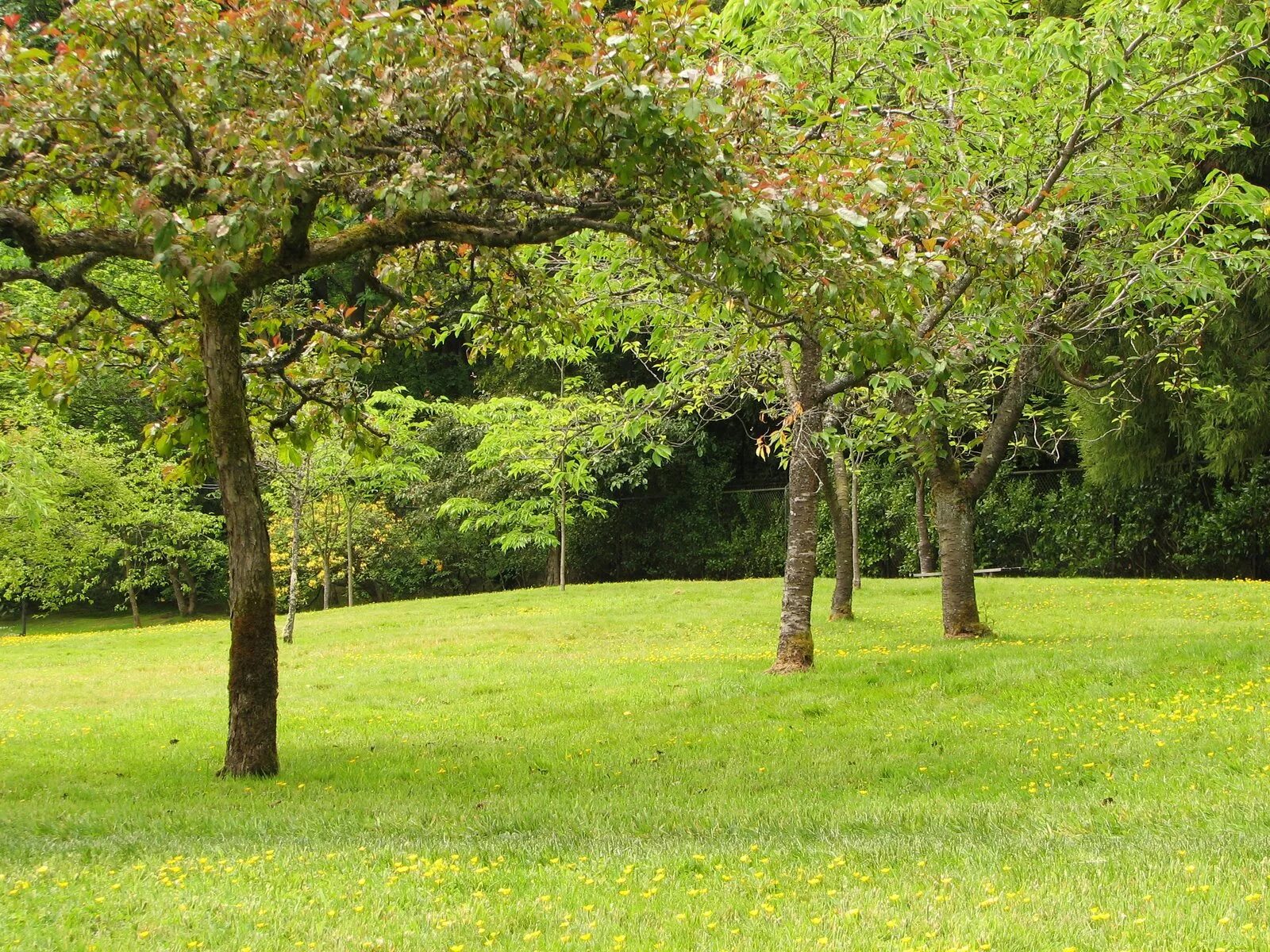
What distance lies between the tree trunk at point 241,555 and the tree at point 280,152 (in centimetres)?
2

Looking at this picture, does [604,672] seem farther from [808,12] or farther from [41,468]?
[41,468]

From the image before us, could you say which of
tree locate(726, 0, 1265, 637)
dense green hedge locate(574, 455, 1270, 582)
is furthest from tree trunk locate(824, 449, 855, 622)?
dense green hedge locate(574, 455, 1270, 582)

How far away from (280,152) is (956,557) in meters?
9.99

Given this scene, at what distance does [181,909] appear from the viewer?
4.49 meters

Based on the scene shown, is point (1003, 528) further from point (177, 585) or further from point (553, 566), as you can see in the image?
point (177, 585)

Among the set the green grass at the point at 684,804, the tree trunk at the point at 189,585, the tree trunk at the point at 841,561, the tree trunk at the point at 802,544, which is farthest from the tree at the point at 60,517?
the tree trunk at the point at 802,544

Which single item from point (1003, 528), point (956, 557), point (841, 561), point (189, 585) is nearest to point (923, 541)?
point (1003, 528)

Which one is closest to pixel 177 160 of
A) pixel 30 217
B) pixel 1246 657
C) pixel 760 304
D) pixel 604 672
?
pixel 30 217

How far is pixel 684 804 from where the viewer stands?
22.5 feet

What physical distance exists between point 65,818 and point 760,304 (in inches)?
238

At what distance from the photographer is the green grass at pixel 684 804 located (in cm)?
425

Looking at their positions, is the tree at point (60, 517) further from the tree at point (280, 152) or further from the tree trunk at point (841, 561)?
the tree at point (280, 152)

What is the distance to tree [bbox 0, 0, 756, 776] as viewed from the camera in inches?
236

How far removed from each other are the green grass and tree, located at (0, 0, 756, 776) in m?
1.67
